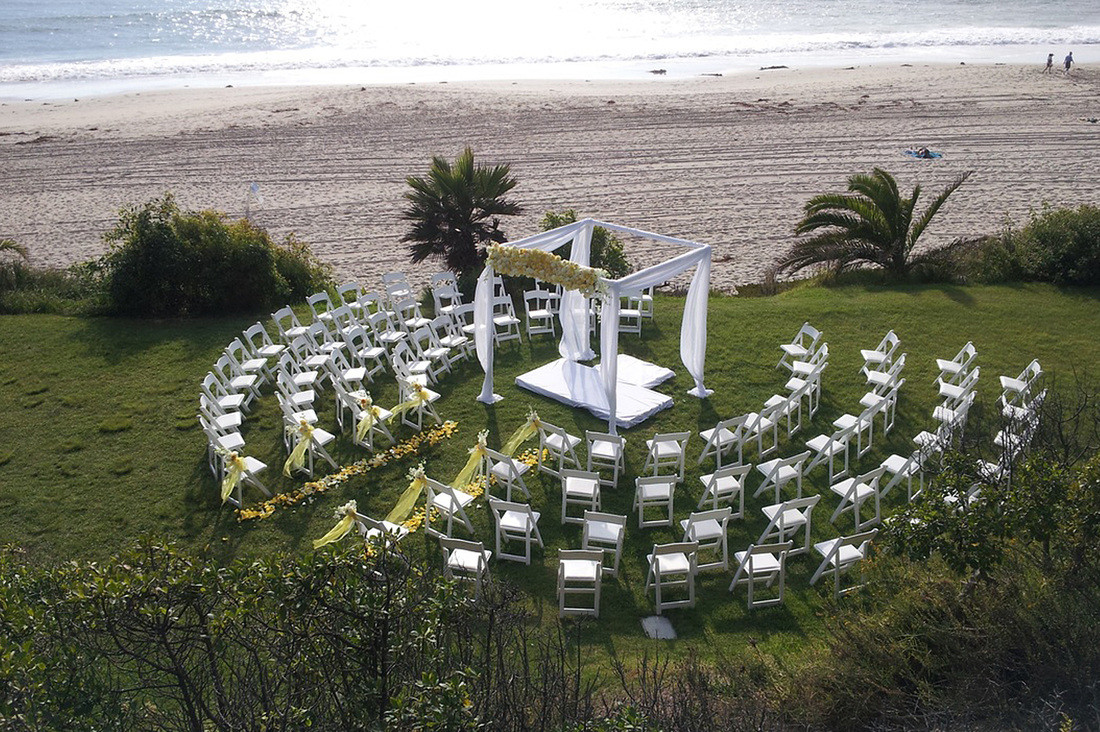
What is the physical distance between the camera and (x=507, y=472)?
32.3 feet

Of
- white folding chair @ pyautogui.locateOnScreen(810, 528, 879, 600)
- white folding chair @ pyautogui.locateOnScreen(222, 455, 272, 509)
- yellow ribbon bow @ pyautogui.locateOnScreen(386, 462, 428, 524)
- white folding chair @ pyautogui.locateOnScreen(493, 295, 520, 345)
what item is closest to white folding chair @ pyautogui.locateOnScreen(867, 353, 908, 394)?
white folding chair @ pyautogui.locateOnScreen(810, 528, 879, 600)

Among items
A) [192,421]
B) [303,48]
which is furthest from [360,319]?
[303,48]

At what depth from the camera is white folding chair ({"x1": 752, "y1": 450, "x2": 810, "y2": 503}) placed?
9.52 meters

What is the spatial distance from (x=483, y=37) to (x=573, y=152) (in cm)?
3452

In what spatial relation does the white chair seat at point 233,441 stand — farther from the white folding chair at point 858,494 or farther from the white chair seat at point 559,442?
the white folding chair at point 858,494

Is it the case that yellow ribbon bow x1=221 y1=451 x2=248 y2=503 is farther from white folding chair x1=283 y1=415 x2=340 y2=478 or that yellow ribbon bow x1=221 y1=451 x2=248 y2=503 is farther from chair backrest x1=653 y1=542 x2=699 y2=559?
chair backrest x1=653 y1=542 x2=699 y2=559

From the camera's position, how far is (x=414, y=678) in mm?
5031

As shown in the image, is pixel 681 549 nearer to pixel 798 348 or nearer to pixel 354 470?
pixel 354 470

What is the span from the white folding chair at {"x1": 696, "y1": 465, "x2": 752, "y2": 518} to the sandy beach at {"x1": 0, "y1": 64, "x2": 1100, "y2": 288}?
8874 mm

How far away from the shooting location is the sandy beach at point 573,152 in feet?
Answer: 70.1

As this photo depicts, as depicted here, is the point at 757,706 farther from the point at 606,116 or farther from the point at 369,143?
the point at 606,116

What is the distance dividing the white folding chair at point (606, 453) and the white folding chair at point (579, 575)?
6.49 ft

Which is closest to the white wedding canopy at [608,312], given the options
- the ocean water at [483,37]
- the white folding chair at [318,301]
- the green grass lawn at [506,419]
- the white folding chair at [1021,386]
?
the green grass lawn at [506,419]

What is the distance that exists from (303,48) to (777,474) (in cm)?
5295
